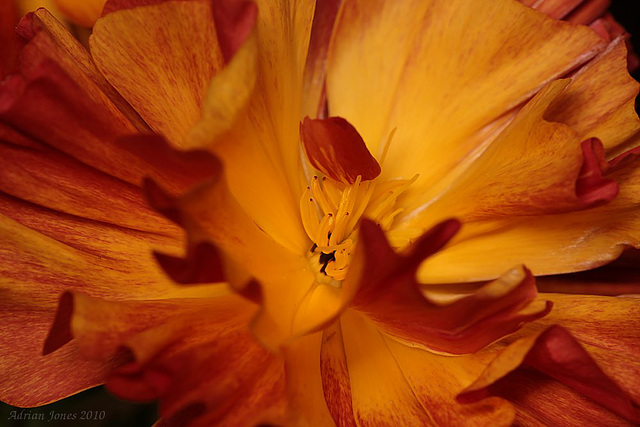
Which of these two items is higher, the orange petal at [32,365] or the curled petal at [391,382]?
the orange petal at [32,365]

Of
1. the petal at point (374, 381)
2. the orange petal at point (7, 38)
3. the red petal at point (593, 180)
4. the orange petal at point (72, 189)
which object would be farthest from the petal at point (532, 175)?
the orange petal at point (7, 38)

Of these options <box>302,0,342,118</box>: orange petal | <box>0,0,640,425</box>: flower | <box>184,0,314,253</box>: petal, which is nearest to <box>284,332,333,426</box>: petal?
<box>0,0,640,425</box>: flower

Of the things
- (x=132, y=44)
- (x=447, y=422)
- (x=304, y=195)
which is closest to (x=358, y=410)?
(x=447, y=422)

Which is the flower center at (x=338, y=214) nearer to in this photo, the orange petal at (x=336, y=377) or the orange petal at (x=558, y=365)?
the orange petal at (x=336, y=377)

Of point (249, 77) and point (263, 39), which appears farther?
point (263, 39)

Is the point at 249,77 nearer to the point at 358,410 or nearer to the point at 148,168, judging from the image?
the point at 148,168

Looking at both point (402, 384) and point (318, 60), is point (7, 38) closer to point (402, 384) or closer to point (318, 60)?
point (318, 60)

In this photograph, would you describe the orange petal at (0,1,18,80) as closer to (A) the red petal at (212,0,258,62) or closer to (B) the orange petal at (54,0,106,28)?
(B) the orange petal at (54,0,106,28)
